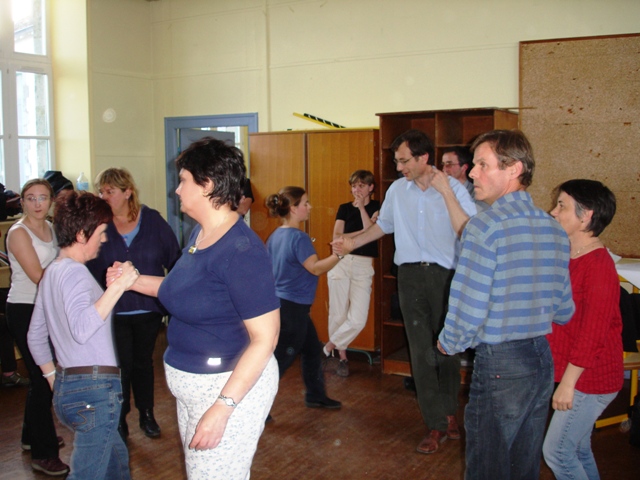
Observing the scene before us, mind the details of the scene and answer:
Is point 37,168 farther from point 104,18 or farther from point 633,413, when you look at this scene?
point 633,413

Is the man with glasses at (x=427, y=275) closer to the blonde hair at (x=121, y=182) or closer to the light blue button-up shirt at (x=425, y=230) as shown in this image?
the light blue button-up shirt at (x=425, y=230)

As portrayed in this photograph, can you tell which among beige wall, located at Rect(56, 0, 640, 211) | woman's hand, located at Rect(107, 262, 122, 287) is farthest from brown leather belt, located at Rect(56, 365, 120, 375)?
beige wall, located at Rect(56, 0, 640, 211)

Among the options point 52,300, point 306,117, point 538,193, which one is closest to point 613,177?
point 538,193

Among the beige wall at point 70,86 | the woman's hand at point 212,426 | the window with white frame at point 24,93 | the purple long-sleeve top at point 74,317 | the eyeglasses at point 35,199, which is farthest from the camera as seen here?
the beige wall at point 70,86

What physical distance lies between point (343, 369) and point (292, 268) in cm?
161

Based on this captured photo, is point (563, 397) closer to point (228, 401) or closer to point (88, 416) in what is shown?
point (228, 401)

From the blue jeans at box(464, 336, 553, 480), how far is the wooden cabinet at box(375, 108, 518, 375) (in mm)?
2966

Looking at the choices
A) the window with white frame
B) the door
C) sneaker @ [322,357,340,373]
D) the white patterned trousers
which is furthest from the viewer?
the door

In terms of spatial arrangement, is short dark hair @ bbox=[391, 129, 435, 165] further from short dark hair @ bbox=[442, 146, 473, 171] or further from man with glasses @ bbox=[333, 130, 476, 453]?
short dark hair @ bbox=[442, 146, 473, 171]

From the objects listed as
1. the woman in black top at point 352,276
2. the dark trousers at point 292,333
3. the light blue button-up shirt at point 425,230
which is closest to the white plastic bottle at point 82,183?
the woman in black top at point 352,276

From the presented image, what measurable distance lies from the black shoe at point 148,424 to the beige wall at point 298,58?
342 cm

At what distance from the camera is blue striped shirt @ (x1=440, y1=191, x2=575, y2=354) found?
2053 millimetres

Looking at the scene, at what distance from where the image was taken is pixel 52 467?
11.5 ft

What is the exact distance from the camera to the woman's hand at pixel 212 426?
5.90 feet
